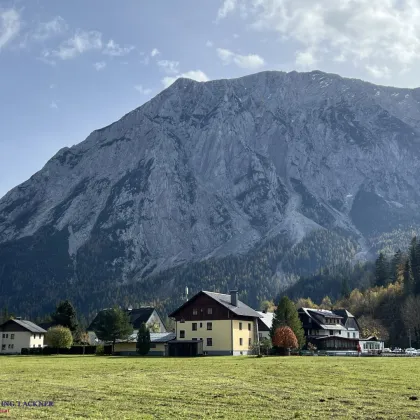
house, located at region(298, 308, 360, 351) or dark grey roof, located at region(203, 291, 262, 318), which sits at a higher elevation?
dark grey roof, located at region(203, 291, 262, 318)

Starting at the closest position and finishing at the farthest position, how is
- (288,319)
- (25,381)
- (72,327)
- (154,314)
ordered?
(25,381), (288,319), (72,327), (154,314)

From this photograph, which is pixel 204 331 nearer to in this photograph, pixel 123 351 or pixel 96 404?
pixel 123 351

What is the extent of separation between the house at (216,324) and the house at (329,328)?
1045 inches

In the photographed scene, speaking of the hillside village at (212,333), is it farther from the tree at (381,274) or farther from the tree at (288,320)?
the tree at (381,274)

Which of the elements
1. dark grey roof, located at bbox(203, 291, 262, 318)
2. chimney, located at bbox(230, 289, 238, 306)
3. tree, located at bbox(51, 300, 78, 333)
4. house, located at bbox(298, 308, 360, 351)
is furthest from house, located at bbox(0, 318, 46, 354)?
house, located at bbox(298, 308, 360, 351)

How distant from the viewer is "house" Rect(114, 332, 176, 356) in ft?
302

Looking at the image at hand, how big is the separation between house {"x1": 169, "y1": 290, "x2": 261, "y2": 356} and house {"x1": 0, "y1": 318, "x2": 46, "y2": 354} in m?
41.0

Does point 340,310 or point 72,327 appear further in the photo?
point 340,310

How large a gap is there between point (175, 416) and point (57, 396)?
28.6 ft

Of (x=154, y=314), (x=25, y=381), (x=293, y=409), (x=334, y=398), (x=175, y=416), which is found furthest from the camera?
(x=154, y=314)

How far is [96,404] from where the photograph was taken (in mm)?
23750

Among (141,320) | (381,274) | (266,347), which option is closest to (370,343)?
(266,347)

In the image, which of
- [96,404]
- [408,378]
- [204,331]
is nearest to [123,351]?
[204,331]

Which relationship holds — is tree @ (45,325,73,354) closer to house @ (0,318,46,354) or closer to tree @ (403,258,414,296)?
house @ (0,318,46,354)
